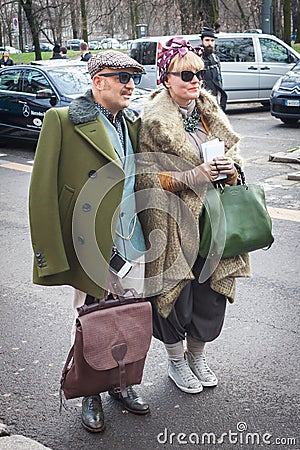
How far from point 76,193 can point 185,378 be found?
1277 mm

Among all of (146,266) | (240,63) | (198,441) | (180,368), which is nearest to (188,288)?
(146,266)

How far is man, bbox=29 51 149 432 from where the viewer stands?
11.2 feet

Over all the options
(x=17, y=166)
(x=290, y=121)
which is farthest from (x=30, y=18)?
(x=17, y=166)

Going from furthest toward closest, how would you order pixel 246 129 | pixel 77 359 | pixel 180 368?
pixel 246 129
pixel 180 368
pixel 77 359

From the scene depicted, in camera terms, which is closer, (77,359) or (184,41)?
(77,359)

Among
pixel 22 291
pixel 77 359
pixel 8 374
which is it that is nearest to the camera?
pixel 77 359

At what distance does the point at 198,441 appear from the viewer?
3592 millimetres

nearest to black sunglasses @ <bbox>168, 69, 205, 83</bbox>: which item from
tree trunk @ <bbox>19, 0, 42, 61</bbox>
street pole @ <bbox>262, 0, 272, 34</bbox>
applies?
street pole @ <bbox>262, 0, 272, 34</bbox>

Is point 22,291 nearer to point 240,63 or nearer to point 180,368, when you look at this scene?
point 180,368

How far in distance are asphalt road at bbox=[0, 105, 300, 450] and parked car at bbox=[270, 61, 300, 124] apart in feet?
26.7

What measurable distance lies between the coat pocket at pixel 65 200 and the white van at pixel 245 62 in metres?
14.8

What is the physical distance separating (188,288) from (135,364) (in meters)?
0.52

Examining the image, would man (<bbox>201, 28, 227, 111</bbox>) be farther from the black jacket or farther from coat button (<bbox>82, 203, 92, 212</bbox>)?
coat button (<bbox>82, 203, 92, 212</bbox>)

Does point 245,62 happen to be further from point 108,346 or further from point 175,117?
point 108,346
